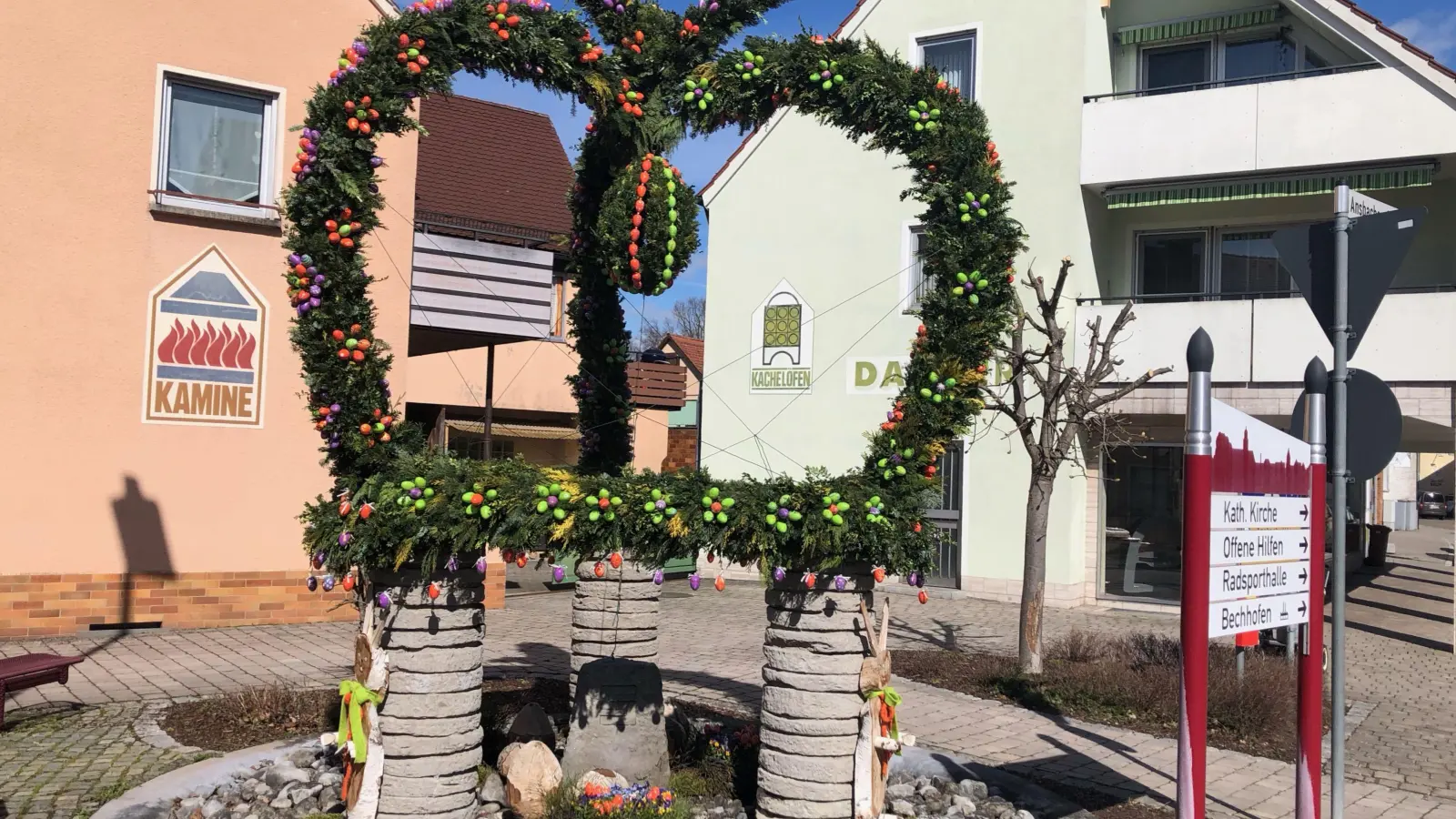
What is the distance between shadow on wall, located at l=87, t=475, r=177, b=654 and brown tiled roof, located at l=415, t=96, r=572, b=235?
8.31 meters

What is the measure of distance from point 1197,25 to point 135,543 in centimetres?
1502

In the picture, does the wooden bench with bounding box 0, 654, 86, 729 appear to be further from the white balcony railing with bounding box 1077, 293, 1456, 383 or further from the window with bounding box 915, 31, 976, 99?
the window with bounding box 915, 31, 976, 99

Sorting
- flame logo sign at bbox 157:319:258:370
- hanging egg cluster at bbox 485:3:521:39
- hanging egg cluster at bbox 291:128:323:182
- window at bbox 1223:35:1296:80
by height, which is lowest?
flame logo sign at bbox 157:319:258:370

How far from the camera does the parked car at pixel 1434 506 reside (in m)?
60.4

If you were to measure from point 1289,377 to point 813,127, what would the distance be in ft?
26.5

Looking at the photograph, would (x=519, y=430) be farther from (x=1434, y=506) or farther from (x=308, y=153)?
(x=1434, y=506)

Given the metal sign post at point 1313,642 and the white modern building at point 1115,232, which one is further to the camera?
the white modern building at point 1115,232

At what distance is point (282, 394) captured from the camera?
11945mm

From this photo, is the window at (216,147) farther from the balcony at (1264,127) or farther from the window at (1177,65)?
the window at (1177,65)

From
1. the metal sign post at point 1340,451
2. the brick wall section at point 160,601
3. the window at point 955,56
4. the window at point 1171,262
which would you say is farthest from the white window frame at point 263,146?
the window at point 1171,262

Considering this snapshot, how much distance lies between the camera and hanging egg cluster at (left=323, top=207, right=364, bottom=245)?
5441 millimetres

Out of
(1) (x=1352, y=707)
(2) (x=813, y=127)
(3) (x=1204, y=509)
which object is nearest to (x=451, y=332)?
(2) (x=813, y=127)

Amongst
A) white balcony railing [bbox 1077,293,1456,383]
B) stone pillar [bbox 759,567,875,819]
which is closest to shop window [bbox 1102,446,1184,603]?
white balcony railing [bbox 1077,293,1456,383]

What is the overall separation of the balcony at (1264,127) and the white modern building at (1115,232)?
0.09 feet
